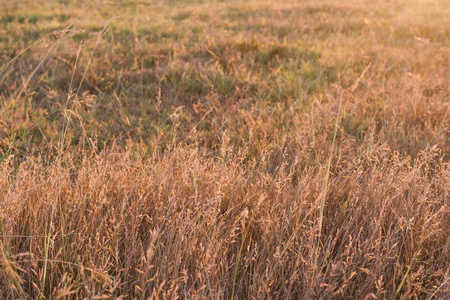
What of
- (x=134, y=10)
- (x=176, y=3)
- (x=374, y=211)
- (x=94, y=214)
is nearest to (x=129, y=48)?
(x=94, y=214)

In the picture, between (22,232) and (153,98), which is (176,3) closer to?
(153,98)

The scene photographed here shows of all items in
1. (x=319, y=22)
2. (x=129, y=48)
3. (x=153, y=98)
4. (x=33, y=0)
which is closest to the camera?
(x=153, y=98)

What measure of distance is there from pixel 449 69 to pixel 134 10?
312 inches

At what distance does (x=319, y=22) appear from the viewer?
6.87m

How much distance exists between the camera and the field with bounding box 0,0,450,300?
1.45 meters

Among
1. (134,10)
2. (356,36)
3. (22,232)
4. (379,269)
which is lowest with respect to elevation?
(379,269)

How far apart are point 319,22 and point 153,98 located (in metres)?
4.35

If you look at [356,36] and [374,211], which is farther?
[356,36]

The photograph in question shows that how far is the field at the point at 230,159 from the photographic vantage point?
1.45 m

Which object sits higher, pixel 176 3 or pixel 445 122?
pixel 176 3

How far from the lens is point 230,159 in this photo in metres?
2.04

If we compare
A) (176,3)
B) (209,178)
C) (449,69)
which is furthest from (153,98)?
(176,3)

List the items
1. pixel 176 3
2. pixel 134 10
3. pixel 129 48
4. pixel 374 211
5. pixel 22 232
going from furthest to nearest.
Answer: pixel 176 3
pixel 134 10
pixel 129 48
pixel 374 211
pixel 22 232

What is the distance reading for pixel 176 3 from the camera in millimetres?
11398
